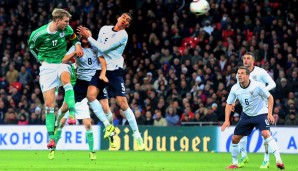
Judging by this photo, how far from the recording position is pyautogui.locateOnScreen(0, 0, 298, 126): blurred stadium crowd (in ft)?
85.7

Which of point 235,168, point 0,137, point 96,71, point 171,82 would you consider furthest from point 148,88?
point 235,168

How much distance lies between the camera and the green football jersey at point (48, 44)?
16000 mm

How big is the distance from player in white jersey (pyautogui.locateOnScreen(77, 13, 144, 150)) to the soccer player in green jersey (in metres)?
0.96

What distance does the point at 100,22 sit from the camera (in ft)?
102

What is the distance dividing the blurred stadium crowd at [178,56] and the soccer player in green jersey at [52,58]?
998 cm

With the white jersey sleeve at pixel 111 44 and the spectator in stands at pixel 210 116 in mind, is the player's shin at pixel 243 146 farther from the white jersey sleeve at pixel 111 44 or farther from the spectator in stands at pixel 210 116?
the spectator in stands at pixel 210 116

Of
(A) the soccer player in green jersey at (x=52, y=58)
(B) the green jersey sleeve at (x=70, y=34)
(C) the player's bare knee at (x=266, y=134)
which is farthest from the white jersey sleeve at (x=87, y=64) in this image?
(C) the player's bare knee at (x=266, y=134)

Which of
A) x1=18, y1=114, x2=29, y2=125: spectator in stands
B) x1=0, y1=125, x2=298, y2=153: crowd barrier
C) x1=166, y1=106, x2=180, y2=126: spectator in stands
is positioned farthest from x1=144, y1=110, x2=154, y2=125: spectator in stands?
x1=18, y1=114, x2=29, y2=125: spectator in stands

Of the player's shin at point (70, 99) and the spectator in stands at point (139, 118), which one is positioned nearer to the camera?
the player's shin at point (70, 99)

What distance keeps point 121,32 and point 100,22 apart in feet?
45.6

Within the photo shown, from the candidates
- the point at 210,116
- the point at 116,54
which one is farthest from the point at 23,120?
the point at 116,54

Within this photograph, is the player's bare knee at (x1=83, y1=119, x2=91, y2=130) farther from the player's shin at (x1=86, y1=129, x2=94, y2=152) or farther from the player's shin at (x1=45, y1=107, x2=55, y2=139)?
the player's shin at (x1=45, y1=107, x2=55, y2=139)

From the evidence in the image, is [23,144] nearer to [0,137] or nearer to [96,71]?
[0,137]

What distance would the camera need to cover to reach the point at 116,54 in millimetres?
17250
